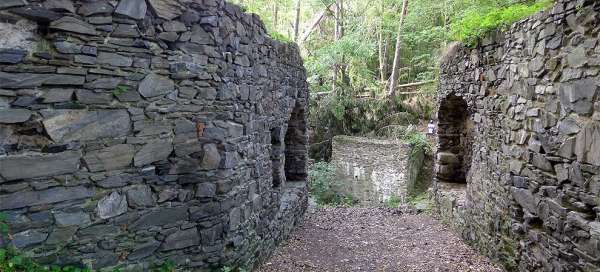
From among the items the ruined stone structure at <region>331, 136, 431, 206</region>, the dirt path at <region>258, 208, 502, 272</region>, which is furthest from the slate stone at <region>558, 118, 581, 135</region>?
the ruined stone structure at <region>331, 136, 431, 206</region>

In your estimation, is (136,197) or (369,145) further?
(369,145)

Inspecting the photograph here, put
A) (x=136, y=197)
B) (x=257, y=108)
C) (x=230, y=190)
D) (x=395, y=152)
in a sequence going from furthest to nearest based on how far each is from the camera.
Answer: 1. (x=395, y=152)
2. (x=257, y=108)
3. (x=230, y=190)
4. (x=136, y=197)

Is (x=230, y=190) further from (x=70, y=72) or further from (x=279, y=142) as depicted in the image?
(x=279, y=142)

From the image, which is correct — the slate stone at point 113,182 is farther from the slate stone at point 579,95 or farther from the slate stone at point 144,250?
the slate stone at point 579,95

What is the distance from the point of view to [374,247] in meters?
6.91

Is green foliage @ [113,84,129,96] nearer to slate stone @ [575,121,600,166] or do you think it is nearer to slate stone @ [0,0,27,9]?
slate stone @ [0,0,27,9]

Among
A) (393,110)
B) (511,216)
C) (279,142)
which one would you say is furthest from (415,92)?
Result: (511,216)

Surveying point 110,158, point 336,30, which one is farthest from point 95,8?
point 336,30

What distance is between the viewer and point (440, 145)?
884 centimetres

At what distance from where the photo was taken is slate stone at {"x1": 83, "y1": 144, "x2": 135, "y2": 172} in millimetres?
3494

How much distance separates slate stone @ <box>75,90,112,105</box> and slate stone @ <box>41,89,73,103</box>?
0.20 feet

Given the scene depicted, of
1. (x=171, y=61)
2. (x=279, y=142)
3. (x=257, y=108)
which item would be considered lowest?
(x=279, y=142)

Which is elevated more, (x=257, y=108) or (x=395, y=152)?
(x=257, y=108)

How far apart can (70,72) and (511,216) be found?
5.00 metres
